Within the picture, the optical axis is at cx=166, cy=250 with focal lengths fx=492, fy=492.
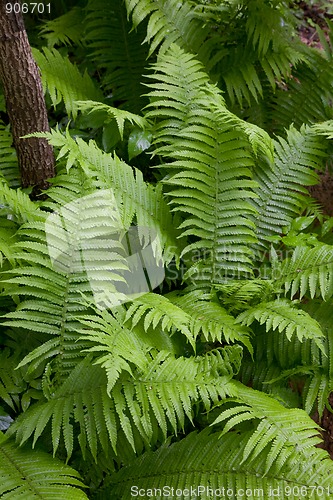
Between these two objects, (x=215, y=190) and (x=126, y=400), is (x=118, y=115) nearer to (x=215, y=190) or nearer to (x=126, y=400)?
(x=215, y=190)

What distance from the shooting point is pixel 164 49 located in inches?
110

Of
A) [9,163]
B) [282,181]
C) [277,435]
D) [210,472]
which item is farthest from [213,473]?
[9,163]

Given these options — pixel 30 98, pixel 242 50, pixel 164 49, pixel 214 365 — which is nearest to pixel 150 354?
pixel 214 365

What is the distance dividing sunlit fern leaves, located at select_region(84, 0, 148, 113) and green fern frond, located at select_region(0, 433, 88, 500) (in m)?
1.98

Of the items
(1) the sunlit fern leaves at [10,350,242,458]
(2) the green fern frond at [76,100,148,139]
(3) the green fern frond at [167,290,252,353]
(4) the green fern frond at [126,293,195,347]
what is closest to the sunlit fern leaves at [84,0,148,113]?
(2) the green fern frond at [76,100,148,139]

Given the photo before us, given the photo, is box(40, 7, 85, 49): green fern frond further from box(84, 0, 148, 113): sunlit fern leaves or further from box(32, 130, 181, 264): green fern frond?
box(32, 130, 181, 264): green fern frond

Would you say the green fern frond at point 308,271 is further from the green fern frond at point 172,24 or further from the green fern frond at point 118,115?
the green fern frond at point 172,24

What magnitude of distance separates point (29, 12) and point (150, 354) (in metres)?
2.47

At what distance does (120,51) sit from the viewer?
9.79 ft

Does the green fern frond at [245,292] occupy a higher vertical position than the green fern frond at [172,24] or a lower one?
lower

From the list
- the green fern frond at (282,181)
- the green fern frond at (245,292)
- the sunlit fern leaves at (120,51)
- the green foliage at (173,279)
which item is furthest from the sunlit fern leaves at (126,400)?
the sunlit fern leaves at (120,51)

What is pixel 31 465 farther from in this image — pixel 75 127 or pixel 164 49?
pixel 164 49

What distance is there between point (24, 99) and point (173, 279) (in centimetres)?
110

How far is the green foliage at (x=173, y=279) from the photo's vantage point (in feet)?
5.91
